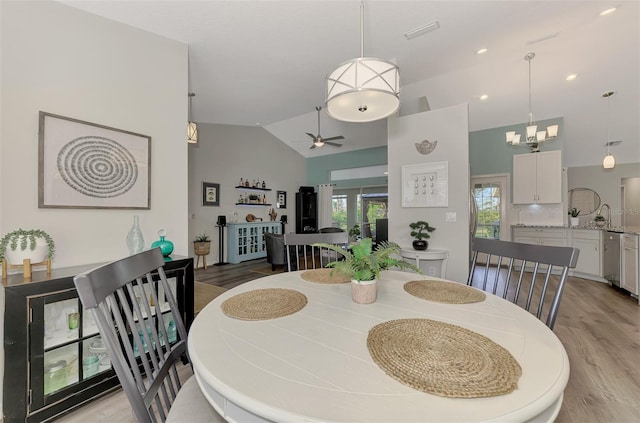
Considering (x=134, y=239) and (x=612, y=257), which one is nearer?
(x=134, y=239)

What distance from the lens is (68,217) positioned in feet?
6.13

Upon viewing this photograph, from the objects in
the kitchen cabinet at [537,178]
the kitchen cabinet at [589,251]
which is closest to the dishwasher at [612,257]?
the kitchen cabinet at [589,251]

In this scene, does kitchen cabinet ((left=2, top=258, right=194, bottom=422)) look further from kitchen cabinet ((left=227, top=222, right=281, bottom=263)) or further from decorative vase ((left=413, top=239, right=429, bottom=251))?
kitchen cabinet ((left=227, top=222, right=281, bottom=263))

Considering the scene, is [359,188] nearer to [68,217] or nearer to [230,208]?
[230,208]

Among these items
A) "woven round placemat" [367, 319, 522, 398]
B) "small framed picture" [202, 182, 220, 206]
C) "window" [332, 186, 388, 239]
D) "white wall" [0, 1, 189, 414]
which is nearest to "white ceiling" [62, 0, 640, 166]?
"white wall" [0, 1, 189, 414]

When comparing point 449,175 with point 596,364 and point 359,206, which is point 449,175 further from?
point 359,206

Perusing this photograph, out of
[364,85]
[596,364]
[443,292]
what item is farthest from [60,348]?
[596,364]

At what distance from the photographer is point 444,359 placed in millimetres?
703

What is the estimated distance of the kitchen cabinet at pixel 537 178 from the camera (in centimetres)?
474

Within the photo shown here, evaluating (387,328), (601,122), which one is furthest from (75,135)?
(601,122)

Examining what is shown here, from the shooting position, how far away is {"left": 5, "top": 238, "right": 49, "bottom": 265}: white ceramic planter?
149 centimetres

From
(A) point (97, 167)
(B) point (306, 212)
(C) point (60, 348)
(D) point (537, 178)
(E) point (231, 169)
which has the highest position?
(E) point (231, 169)

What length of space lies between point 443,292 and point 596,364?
1826mm

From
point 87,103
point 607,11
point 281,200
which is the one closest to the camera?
point 87,103
